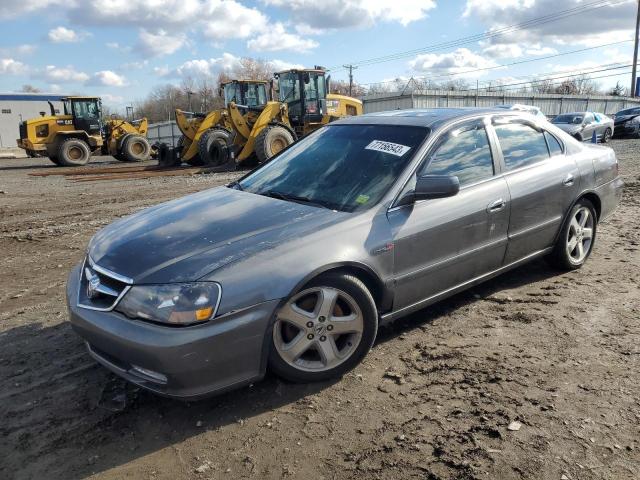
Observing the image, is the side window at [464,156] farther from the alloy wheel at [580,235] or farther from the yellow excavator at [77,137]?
the yellow excavator at [77,137]

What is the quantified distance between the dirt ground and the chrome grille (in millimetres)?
591

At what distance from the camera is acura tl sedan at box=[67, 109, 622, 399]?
2.62 meters

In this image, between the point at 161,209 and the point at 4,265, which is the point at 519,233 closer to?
the point at 161,209

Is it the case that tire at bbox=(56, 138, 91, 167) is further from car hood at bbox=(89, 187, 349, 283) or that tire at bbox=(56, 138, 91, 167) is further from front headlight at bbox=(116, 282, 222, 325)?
front headlight at bbox=(116, 282, 222, 325)

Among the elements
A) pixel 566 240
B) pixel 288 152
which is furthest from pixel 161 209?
pixel 566 240

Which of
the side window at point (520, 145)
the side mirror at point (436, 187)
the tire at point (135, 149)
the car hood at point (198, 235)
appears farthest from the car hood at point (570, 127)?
the car hood at point (198, 235)

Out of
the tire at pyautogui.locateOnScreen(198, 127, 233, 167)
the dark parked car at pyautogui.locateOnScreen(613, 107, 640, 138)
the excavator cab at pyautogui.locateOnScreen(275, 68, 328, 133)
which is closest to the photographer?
the tire at pyautogui.locateOnScreen(198, 127, 233, 167)

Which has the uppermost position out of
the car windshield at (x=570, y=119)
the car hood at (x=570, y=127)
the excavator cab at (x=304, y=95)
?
the excavator cab at (x=304, y=95)

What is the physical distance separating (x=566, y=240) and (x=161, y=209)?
3.56 meters

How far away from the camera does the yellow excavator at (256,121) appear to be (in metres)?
15.9

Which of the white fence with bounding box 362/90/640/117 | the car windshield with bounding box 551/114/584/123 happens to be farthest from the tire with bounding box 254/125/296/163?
the white fence with bounding box 362/90/640/117

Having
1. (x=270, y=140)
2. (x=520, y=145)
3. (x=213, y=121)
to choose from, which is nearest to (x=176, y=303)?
(x=520, y=145)

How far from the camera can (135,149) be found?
2325cm

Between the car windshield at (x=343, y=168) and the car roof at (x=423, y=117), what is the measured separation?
3.3 inches
